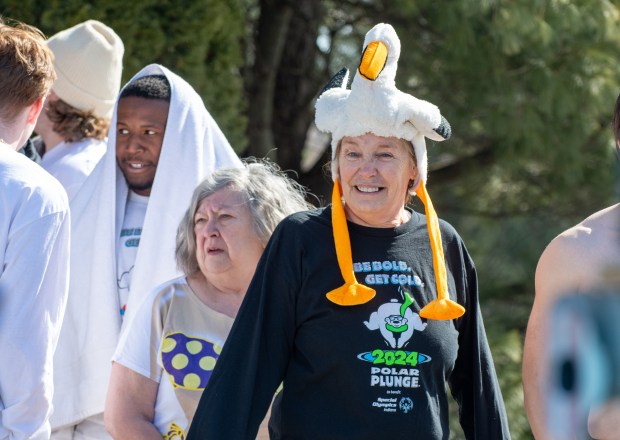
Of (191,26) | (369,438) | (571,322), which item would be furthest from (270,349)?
(191,26)

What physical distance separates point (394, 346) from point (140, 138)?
5.16 ft

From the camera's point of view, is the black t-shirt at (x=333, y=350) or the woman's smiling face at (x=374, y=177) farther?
the woman's smiling face at (x=374, y=177)

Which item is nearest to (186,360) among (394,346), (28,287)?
(28,287)

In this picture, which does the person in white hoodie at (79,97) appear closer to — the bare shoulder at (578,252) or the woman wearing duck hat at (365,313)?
the woman wearing duck hat at (365,313)

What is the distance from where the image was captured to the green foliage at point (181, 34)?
478 centimetres

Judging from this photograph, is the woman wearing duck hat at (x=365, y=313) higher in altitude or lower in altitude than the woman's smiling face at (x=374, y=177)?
lower

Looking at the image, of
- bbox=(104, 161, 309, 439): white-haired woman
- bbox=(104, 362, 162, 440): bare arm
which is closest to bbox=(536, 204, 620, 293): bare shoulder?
bbox=(104, 161, 309, 439): white-haired woman

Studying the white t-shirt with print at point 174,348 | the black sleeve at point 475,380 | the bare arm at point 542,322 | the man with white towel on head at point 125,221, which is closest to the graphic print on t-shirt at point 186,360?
the white t-shirt with print at point 174,348

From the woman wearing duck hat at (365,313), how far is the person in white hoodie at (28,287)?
419 mm

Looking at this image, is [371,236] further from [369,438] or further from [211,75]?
[211,75]

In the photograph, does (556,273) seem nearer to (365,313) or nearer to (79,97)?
(365,313)

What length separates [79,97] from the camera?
3908 millimetres

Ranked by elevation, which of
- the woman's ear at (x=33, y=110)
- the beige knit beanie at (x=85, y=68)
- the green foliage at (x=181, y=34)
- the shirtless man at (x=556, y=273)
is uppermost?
the green foliage at (x=181, y=34)

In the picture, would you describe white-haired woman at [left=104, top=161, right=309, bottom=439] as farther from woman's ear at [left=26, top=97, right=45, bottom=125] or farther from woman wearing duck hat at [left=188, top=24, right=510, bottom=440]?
woman's ear at [left=26, top=97, right=45, bottom=125]
